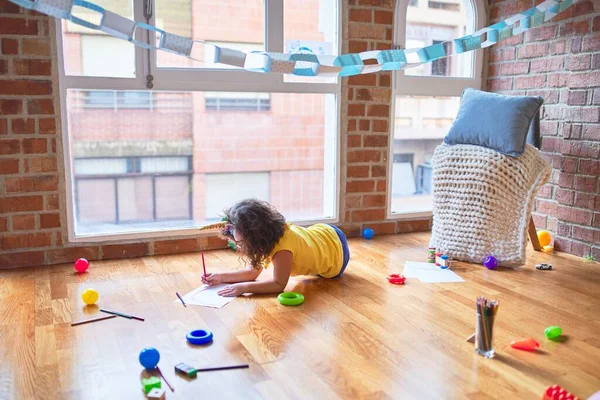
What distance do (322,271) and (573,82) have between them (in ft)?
6.22

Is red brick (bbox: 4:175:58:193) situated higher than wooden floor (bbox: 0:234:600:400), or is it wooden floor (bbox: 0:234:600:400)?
red brick (bbox: 4:175:58:193)

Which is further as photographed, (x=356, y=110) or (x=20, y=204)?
(x=356, y=110)

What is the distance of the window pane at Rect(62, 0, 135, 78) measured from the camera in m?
3.07

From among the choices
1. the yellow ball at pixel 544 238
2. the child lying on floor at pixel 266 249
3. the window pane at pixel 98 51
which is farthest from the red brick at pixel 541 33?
the window pane at pixel 98 51

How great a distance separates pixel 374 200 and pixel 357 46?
1.02 meters

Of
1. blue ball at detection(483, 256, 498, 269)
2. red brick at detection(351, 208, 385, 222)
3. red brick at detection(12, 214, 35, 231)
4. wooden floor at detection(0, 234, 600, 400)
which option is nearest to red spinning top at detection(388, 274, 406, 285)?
wooden floor at detection(0, 234, 600, 400)

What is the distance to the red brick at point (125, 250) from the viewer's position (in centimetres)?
326

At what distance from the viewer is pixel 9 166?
2998 mm

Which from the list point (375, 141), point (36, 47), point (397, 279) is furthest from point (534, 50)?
point (36, 47)

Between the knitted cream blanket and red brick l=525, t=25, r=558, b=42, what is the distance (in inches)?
33.4

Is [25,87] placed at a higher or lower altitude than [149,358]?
higher

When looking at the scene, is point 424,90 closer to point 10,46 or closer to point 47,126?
point 47,126

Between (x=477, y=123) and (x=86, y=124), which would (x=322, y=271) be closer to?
(x=477, y=123)

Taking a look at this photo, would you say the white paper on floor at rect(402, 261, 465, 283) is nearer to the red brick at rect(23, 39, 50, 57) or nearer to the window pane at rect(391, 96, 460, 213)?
the window pane at rect(391, 96, 460, 213)
